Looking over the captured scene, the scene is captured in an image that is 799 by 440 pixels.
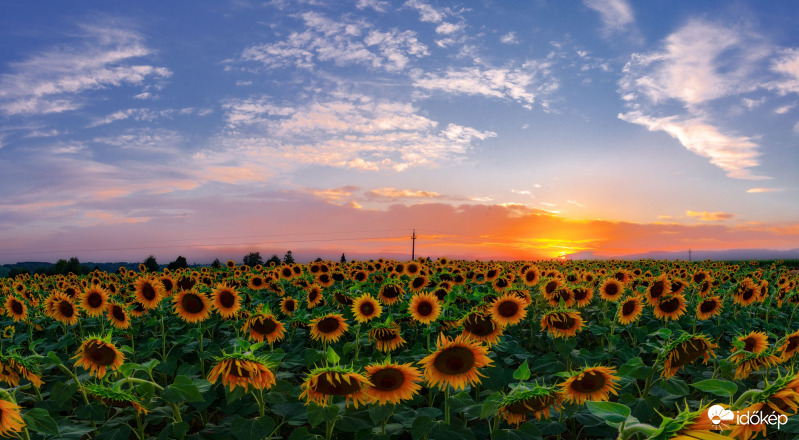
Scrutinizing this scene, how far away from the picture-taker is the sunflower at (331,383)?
3703 millimetres

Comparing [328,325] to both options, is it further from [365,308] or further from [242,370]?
[242,370]

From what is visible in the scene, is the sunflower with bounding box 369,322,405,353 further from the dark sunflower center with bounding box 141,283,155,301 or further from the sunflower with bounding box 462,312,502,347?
the dark sunflower center with bounding box 141,283,155,301

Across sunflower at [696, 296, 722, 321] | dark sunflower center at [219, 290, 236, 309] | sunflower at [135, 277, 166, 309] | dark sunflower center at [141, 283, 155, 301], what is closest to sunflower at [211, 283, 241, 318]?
dark sunflower center at [219, 290, 236, 309]

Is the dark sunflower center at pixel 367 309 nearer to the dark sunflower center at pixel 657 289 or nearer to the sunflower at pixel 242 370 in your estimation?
the sunflower at pixel 242 370

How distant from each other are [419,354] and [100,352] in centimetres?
359

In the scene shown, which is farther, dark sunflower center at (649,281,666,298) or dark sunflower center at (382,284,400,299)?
dark sunflower center at (382,284,400,299)

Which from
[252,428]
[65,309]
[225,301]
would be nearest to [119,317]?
[65,309]

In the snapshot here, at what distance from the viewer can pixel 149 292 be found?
32.2ft

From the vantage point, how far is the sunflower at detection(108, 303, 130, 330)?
340 inches

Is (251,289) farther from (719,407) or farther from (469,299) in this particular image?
(719,407)

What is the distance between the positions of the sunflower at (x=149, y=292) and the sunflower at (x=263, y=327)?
13.0 ft

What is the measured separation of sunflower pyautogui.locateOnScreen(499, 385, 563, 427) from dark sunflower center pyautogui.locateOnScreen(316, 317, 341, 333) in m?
3.23

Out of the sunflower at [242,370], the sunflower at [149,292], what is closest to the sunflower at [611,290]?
the sunflower at [242,370]

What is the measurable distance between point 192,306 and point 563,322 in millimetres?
6264
